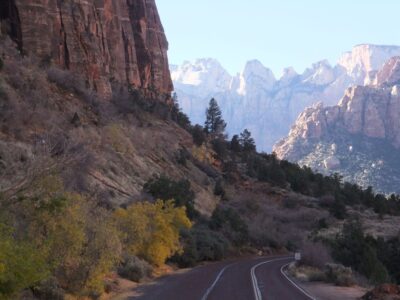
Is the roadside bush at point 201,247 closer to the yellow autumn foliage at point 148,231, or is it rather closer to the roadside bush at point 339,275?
the yellow autumn foliage at point 148,231

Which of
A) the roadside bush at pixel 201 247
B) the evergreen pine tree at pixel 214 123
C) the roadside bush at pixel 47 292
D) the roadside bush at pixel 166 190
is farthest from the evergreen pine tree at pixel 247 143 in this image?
the roadside bush at pixel 47 292

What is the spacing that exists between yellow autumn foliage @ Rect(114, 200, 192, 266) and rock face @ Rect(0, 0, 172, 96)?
35574 mm

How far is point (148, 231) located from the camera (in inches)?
1319

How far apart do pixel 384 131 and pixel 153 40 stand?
4380 inches

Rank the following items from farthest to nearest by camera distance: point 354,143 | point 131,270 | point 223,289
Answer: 1. point 354,143
2. point 131,270
3. point 223,289

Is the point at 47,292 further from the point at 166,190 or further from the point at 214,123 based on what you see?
the point at 214,123

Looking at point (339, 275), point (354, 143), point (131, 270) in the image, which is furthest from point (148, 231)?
point (354, 143)

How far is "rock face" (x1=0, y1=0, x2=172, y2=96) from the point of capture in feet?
213

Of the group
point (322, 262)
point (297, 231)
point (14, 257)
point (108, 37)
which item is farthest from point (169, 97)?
point (14, 257)

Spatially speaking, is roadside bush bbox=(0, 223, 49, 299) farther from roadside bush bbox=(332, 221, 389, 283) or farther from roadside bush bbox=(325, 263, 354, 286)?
roadside bush bbox=(332, 221, 389, 283)

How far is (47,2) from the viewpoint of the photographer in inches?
2689

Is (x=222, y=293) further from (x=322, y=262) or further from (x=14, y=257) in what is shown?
(x=322, y=262)

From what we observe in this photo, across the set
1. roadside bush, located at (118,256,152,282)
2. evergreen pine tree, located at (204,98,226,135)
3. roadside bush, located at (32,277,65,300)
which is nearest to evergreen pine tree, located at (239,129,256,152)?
evergreen pine tree, located at (204,98,226,135)

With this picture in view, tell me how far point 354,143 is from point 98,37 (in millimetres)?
113834
